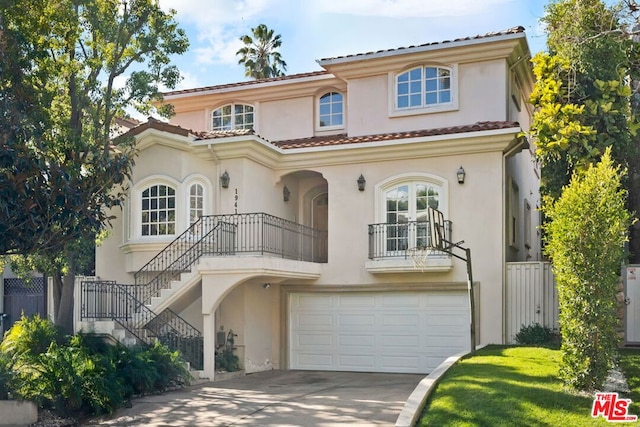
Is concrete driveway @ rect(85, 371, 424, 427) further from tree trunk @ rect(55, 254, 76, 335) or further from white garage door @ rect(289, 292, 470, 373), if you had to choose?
tree trunk @ rect(55, 254, 76, 335)

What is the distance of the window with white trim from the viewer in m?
17.0

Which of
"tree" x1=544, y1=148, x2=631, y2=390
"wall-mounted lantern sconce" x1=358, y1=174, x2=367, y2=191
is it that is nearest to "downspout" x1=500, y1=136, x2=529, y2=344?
"wall-mounted lantern sconce" x1=358, y1=174, x2=367, y2=191

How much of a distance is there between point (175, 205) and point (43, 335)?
4.79m

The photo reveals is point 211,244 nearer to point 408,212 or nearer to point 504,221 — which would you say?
point 408,212

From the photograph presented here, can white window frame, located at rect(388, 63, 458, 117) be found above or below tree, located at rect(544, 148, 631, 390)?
above

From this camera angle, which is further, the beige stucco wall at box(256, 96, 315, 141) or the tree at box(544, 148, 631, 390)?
the beige stucco wall at box(256, 96, 315, 141)

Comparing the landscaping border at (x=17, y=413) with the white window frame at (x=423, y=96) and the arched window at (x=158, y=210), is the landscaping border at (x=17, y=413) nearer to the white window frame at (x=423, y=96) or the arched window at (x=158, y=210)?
the arched window at (x=158, y=210)

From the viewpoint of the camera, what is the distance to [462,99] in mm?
17969

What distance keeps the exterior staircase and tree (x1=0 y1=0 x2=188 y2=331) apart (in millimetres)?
996

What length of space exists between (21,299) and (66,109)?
884 cm

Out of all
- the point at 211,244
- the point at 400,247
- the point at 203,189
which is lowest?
the point at 400,247

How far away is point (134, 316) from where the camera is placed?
15.8 metres

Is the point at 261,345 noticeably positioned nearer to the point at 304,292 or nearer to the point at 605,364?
the point at 304,292
